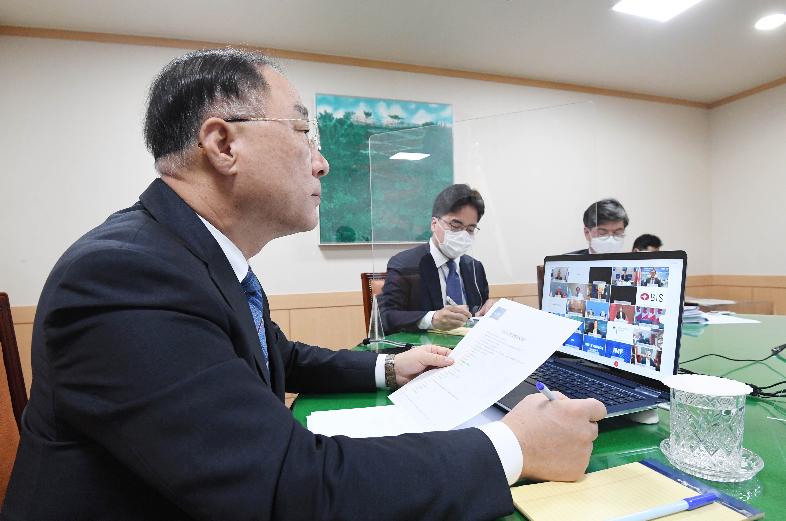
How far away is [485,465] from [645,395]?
0.43 meters

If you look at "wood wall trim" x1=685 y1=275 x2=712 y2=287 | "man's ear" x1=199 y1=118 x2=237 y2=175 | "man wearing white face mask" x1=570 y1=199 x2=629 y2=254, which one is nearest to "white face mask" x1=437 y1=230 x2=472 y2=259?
"man wearing white face mask" x1=570 y1=199 x2=629 y2=254

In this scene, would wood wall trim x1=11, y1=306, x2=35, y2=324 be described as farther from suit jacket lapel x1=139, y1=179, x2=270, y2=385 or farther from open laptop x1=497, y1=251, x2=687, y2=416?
open laptop x1=497, y1=251, x2=687, y2=416

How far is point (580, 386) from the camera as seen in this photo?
0.89 meters

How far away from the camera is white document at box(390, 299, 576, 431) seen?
770mm

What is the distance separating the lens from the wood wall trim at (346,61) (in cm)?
274

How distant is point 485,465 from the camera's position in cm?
55

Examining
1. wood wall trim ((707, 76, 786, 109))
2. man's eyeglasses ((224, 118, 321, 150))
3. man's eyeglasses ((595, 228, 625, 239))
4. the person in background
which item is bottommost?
the person in background

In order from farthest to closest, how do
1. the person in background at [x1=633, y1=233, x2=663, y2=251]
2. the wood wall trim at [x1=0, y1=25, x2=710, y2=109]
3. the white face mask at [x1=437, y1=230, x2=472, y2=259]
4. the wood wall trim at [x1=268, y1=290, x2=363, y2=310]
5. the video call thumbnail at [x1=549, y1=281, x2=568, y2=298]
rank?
1. the person in background at [x1=633, y1=233, x2=663, y2=251]
2. the wood wall trim at [x1=268, y1=290, x2=363, y2=310]
3. the wood wall trim at [x1=0, y1=25, x2=710, y2=109]
4. the white face mask at [x1=437, y1=230, x2=472, y2=259]
5. the video call thumbnail at [x1=549, y1=281, x2=568, y2=298]

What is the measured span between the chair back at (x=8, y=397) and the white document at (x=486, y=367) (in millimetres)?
862

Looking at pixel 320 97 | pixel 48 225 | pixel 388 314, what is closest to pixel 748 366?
pixel 388 314

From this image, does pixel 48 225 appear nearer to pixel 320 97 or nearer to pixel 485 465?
pixel 320 97

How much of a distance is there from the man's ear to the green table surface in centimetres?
52

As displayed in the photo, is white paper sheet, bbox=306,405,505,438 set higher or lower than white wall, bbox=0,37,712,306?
lower

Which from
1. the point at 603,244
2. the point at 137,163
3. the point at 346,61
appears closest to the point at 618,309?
the point at 603,244
